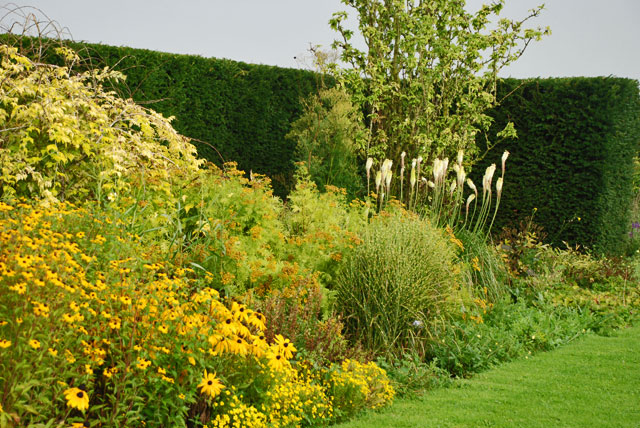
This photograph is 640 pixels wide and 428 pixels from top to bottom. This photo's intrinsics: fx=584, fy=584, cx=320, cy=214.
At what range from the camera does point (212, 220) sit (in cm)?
502

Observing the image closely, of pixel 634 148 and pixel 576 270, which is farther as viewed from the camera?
pixel 634 148

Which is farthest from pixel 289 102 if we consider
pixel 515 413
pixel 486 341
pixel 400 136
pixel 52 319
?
pixel 52 319

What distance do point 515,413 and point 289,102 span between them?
810 centimetres

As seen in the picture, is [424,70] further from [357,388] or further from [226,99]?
[357,388]

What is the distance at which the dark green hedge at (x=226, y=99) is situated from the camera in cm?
931

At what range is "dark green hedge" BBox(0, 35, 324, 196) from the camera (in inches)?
367

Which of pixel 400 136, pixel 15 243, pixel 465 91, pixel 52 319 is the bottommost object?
pixel 52 319

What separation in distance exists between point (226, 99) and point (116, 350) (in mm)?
8078

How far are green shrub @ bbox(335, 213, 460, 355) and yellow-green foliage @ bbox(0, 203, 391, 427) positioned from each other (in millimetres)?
1453

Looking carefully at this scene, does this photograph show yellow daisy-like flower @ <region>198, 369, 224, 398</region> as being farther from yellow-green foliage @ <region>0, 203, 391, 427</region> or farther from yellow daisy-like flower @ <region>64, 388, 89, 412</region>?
yellow daisy-like flower @ <region>64, 388, 89, 412</region>

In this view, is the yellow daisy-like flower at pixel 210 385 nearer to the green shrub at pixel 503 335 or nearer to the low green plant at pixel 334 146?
the green shrub at pixel 503 335

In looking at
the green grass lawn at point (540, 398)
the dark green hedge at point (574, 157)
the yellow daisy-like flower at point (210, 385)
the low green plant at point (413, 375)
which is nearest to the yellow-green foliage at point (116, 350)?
the yellow daisy-like flower at point (210, 385)

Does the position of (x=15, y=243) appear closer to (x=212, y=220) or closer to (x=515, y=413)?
(x=212, y=220)

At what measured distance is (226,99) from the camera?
33.8ft
